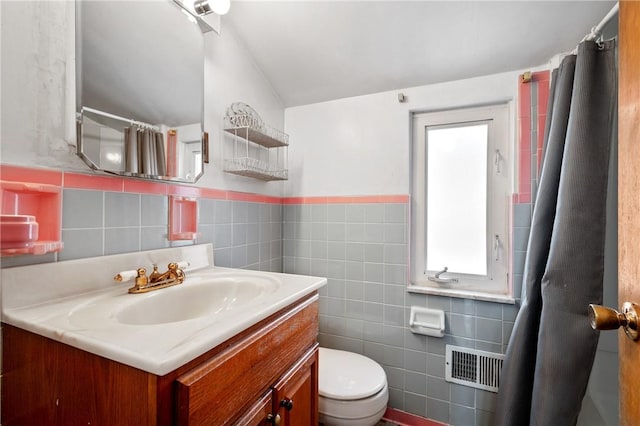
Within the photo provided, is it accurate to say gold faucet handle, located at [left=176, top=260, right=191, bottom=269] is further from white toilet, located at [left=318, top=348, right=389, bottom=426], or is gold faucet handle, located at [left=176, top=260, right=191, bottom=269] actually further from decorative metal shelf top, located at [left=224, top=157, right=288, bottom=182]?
white toilet, located at [left=318, top=348, right=389, bottom=426]

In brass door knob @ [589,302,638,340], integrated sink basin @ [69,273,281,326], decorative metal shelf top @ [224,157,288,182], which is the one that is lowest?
integrated sink basin @ [69,273,281,326]

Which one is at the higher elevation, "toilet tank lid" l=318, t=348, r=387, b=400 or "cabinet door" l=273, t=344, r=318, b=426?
"cabinet door" l=273, t=344, r=318, b=426

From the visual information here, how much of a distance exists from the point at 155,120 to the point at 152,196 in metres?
0.28

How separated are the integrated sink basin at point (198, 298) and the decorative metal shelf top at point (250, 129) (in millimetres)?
752

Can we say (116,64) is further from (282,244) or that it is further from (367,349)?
(367,349)

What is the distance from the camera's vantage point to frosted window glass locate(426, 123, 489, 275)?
155 centimetres

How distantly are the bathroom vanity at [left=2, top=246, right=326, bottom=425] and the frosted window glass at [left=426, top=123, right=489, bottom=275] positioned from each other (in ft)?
3.61

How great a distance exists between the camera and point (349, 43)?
142cm

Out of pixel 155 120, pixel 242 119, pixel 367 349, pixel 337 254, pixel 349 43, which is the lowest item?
pixel 367 349

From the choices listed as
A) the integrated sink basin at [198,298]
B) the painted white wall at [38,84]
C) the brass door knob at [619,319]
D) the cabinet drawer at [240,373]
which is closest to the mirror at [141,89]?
the painted white wall at [38,84]

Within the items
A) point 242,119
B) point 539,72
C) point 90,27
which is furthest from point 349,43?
point 90,27

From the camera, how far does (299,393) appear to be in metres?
0.88

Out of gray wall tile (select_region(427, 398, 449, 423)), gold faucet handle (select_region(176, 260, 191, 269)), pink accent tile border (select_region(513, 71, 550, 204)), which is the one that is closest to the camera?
gold faucet handle (select_region(176, 260, 191, 269))

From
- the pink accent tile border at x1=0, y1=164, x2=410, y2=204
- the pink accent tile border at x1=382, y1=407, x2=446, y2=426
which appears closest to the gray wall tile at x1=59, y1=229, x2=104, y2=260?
the pink accent tile border at x1=0, y1=164, x2=410, y2=204
